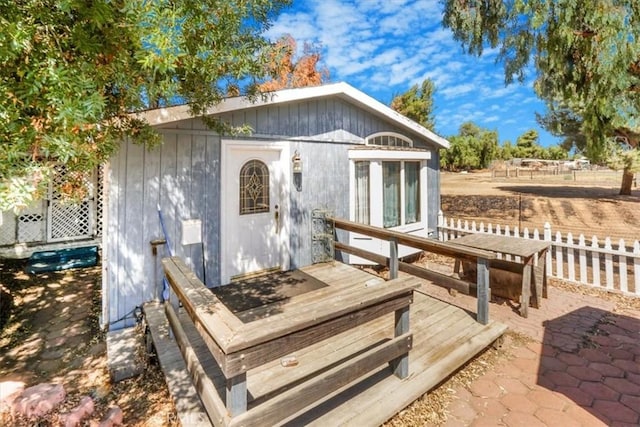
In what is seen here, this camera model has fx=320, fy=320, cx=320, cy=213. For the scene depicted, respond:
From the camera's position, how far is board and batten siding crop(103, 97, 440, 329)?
13.0 feet

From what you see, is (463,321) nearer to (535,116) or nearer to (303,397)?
(303,397)

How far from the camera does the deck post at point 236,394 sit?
1.92m

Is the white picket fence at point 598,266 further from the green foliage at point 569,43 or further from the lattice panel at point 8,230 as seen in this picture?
the lattice panel at point 8,230

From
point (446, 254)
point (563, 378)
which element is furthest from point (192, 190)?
point (563, 378)

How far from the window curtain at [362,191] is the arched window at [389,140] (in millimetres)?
616

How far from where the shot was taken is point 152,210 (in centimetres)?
420

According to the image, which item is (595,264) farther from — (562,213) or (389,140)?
(562,213)

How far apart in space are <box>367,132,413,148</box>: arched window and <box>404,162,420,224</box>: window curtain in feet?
1.63

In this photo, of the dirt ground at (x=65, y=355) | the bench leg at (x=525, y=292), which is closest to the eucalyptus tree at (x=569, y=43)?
the bench leg at (x=525, y=292)

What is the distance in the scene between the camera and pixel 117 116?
3287 mm

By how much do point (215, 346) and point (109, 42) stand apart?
2.47 m

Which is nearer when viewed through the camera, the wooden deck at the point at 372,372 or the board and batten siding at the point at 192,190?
the wooden deck at the point at 372,372

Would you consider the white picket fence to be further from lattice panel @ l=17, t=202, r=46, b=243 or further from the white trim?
lattice panel @ l=17, t=202, r=46, b=243

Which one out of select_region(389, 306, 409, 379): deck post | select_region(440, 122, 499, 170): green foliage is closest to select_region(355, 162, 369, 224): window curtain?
select_region(389, 306, 409, 379): deck post
